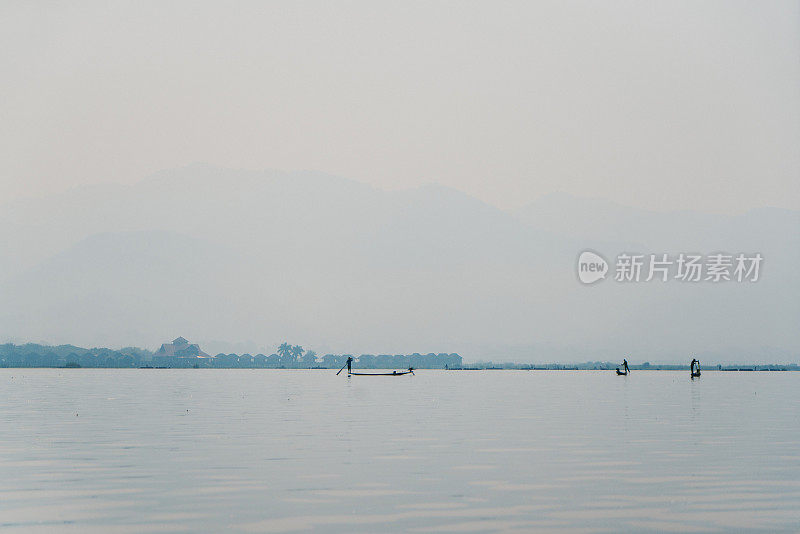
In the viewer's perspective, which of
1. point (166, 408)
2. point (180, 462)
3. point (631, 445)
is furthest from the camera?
point (166, 408)

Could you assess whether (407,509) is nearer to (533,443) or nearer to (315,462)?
(315,462)

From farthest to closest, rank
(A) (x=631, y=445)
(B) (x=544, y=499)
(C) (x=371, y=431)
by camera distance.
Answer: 1. (C) (x=371, y=431)
2. (A) (x=631, y=445)
3. (B) (x=544, y=499)

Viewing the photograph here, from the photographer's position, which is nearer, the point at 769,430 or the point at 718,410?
the point at 769,430

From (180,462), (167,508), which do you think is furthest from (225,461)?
(167,508)

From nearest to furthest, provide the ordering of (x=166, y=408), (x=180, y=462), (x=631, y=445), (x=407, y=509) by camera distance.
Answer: (x=407, y=509), (x=180, y=462), (x=631, y=445), (x=166, y=408)

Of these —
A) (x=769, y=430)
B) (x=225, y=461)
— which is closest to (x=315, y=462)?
(x=225, y=461)

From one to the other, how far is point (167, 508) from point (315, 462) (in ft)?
30.3

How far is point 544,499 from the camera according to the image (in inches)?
961

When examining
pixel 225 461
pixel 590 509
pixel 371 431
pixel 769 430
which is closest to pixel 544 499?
pixel 590 509

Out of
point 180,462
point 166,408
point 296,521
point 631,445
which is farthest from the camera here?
point 166,408

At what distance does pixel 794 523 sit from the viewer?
2147 cm

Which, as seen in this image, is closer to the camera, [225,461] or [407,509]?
[407,509]

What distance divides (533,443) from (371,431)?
8657mm

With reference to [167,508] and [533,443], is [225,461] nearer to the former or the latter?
[167,508]
